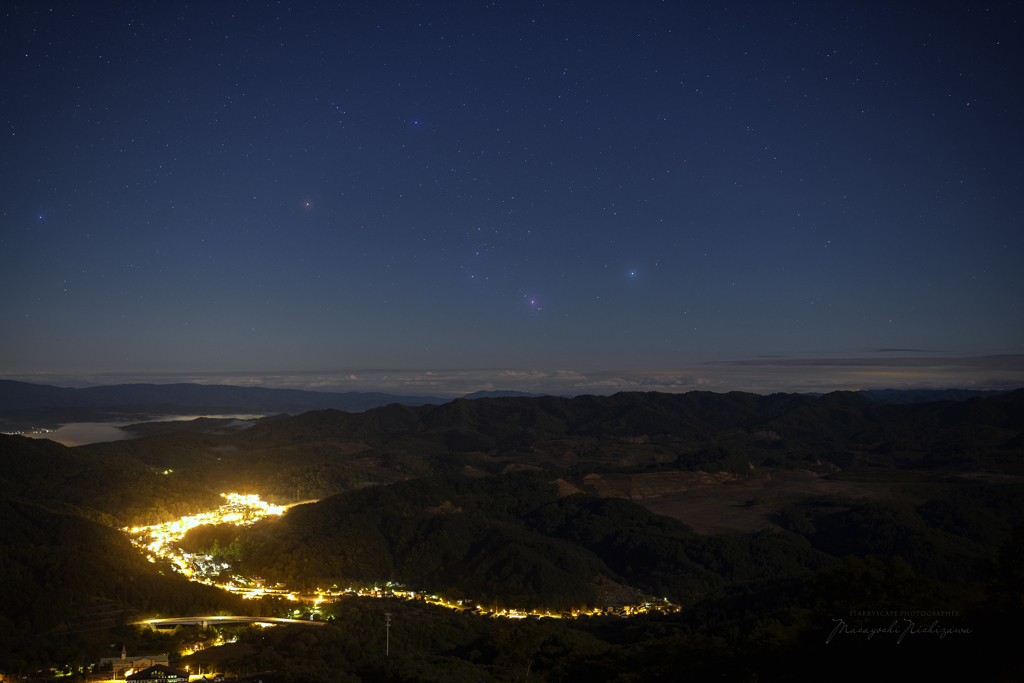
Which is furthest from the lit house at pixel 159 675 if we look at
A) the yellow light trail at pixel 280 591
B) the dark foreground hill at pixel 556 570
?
the yellow light trail at pixel 280 591

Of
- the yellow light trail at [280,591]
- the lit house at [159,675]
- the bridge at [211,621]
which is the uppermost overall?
the lit house at [159,675]

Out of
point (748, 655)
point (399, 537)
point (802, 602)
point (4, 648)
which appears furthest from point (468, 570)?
point (748, 655)

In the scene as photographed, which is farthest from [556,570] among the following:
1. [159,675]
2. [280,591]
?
[159,675]

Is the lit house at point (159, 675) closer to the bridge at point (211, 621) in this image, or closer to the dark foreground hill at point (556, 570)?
the dark foreground hill at point (556, 570)

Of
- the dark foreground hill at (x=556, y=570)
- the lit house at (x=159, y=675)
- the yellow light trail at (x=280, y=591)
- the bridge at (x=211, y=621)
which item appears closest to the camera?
the dark foreground hill at (x=556, y=570)

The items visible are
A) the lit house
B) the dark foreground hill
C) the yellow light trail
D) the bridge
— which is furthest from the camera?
the yellow light trail

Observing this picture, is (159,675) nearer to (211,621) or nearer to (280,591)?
(211,621)

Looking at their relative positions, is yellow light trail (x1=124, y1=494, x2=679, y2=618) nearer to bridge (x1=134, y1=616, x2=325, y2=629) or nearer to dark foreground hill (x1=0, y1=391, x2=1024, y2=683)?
dark foreground hill (x1=0, y1=391, x2=1024, y2=683)

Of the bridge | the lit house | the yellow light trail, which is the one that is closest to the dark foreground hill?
the yellow light trail
